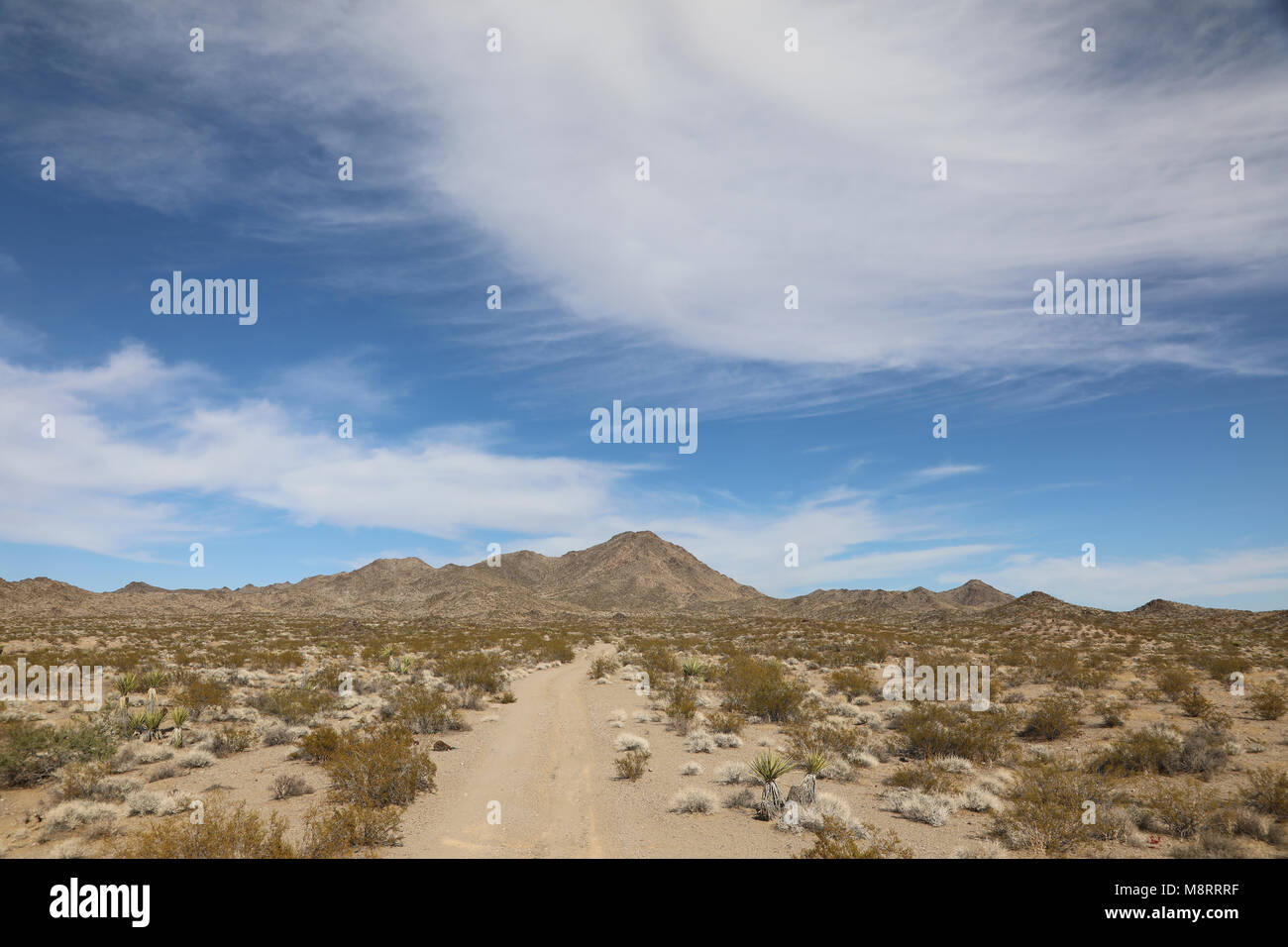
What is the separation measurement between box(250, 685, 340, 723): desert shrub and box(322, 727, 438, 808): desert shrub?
237 inches

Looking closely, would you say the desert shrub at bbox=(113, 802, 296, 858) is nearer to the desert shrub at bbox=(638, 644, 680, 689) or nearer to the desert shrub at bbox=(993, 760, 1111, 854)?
the desert shrub at bbox=(993, 760, 1111, 854)

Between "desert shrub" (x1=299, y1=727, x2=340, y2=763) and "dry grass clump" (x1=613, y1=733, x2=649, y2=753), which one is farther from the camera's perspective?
"dry grass clump" (x1=613, y1=733, x2=649, y2=753)

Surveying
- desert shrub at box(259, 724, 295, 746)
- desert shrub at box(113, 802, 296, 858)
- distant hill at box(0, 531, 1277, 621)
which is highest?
desert shrub at box(113, 802, 296, 858)

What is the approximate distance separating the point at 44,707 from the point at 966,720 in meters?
25.9

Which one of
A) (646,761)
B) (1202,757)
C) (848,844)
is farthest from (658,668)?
(848,844)

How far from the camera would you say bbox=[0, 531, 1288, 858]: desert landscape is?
28.0 ft


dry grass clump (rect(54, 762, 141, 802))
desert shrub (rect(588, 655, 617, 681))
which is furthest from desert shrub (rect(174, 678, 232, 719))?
desert shrub (rect(588, 655, 617, 681))

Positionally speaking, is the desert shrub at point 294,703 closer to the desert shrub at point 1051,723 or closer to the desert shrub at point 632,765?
the desert shrub at point 632,765

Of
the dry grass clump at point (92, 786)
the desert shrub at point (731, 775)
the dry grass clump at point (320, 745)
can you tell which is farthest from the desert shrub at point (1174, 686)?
the dry grass clump at point (92, 786)

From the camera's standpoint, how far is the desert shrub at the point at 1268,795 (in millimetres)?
9133

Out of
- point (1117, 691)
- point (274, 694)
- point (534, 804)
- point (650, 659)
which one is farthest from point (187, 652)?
point (1117, 691)

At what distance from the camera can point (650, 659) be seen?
30.9 meters
